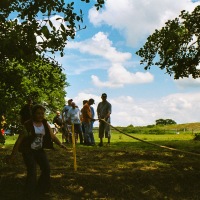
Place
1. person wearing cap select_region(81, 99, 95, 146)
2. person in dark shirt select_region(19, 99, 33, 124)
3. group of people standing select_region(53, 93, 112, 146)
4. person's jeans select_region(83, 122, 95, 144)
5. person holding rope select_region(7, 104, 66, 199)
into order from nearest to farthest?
1. person holding rope select_region(7, 104, 66, 199)
2. person in dark shirt select_region(19, 99, 33, 124)
3. group of people standing select_region(53, 93, 112, 146)
4. person wearing cap select_region(81, 99, 95, 146)
5. person's jeans select_region(83, 122, 95, 144)

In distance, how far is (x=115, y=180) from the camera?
8281 mm

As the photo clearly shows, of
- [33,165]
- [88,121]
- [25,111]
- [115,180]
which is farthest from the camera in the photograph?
[88,121]

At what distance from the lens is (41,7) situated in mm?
8664

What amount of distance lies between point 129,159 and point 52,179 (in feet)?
12.5

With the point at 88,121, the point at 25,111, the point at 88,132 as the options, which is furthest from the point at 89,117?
the point at 25,111

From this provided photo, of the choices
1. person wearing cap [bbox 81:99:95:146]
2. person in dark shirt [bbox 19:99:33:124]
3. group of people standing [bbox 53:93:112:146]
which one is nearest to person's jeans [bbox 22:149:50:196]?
person in dark shirt [bbox 19:99:33:124]

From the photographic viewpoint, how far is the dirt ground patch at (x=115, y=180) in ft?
25.4

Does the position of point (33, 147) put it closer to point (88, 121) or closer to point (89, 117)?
point (89, 117)

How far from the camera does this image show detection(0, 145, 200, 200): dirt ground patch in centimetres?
773

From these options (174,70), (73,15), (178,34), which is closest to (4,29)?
(73,15)

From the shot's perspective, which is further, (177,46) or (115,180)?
(177,46)

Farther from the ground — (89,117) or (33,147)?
(89,117)

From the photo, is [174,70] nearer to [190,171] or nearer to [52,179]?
[190,171]

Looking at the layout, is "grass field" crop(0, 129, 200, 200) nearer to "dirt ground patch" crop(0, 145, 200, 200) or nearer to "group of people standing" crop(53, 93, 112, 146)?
"dirt ground patch" crop(0, 145, 200, 200)
